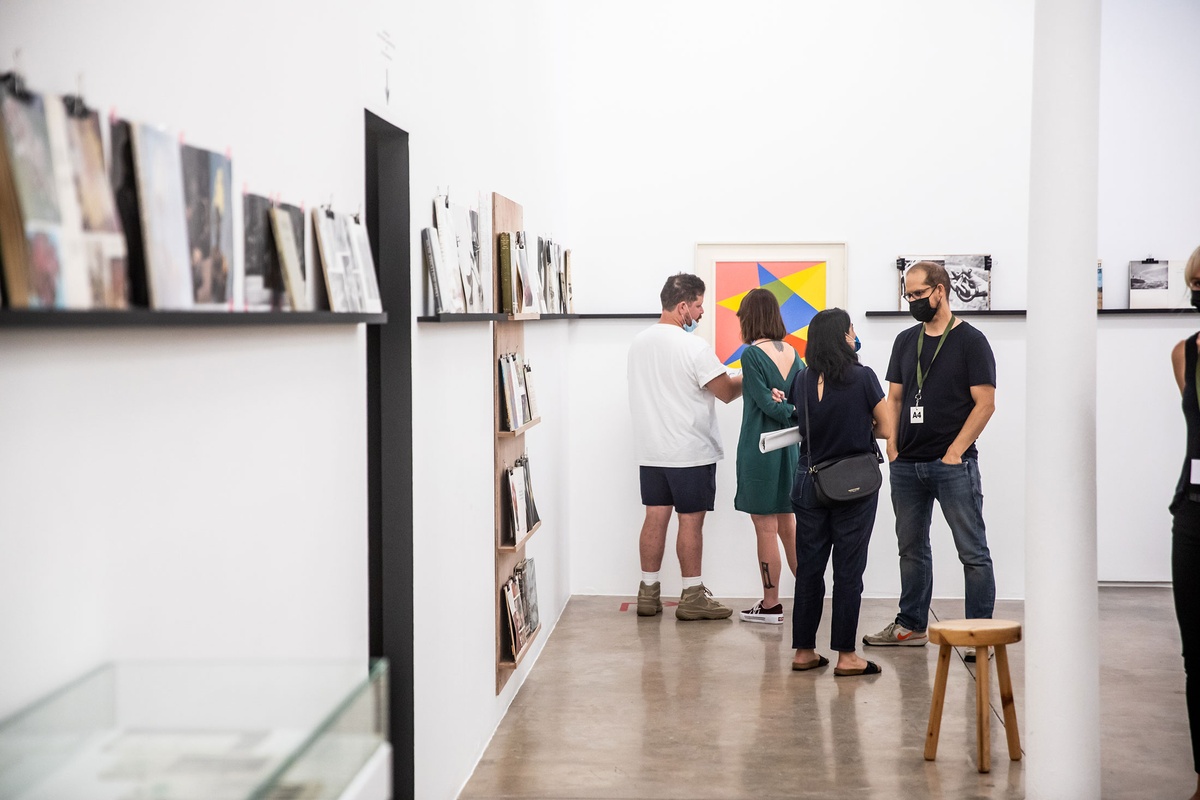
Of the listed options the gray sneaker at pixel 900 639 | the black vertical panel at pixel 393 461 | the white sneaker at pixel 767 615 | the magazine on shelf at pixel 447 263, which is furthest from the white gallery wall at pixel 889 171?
the black vertical panel at pixel 393 461

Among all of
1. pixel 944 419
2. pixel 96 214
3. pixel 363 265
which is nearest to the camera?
pixel 96 214

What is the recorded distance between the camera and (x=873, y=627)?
605 centimetres

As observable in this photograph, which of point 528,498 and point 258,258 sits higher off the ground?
point 258,258

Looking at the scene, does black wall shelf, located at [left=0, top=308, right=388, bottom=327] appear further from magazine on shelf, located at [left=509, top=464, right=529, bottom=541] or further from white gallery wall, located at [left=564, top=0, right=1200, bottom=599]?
white gallery wall, located at [left=564, top=0, right=1200, bottom=599]

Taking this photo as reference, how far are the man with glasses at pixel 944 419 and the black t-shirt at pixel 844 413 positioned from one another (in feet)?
1.34

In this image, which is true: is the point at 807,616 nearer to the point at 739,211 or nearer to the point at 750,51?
the point at 739,211

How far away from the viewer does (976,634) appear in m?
3.90

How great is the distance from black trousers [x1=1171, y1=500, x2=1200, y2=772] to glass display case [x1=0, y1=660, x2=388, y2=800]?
2.88 metres

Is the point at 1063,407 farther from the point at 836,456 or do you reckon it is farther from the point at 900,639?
the point at 900,639

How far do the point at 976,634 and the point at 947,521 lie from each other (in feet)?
4.55

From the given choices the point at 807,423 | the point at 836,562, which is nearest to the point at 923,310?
the point at 807,423

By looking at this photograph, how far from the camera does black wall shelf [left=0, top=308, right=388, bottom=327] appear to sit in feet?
3.84

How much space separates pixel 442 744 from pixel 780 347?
3109mm

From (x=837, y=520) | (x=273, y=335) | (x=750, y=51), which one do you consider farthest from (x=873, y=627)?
(x=273, y=335)
